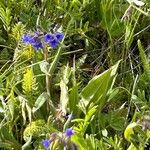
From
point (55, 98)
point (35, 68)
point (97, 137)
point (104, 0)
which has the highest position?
point (104, 0)

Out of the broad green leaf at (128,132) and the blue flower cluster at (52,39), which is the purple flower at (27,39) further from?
the broad green leaf at (128,132)

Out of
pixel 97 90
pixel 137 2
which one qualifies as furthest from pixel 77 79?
pixel 137 2

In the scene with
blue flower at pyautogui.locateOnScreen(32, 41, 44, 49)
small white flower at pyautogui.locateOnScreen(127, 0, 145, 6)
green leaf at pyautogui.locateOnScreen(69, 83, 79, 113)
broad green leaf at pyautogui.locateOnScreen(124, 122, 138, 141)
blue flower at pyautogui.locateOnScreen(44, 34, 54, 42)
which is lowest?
broad green leaf at pyautogui.locateOnScreen(124, 122, 138, 141)

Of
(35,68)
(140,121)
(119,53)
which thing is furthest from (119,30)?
(140,121)

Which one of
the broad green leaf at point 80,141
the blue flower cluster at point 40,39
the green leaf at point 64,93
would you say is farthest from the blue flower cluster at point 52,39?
the broad green leaf at point 80,141

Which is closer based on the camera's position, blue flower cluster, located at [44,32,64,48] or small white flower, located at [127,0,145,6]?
blue flower cluster, located at [44,32,64,48]

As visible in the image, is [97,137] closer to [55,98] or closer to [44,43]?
[55,98]

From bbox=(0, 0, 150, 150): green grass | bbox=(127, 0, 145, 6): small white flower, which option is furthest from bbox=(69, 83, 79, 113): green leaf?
bbox=(127, 0, 145, 6): small white flower

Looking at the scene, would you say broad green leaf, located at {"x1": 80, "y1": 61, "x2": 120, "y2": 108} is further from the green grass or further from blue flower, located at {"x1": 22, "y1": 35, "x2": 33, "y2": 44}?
blue flower, located at {"x1": 22, "y1": 35, "x2": 33, "y2": 44}
